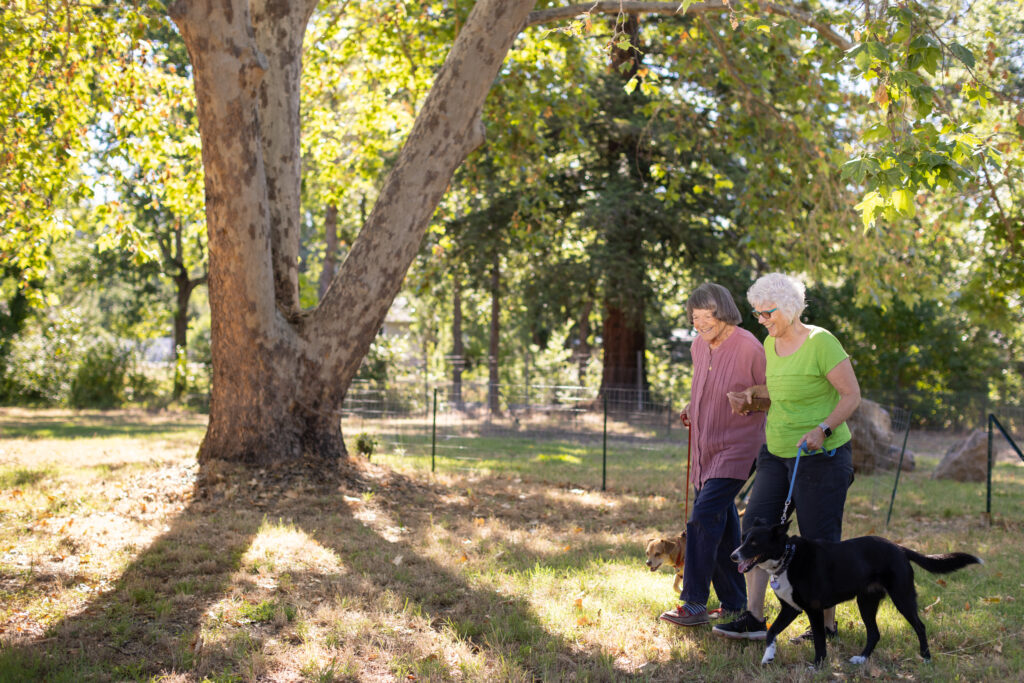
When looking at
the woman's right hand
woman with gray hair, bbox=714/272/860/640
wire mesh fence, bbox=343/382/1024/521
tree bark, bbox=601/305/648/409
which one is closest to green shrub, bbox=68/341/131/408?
wire mesh fence, bbox=343/382/1024/521

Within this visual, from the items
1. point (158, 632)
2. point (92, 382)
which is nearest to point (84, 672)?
point (158, 632)

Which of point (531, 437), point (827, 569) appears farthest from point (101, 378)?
point (827, 569)

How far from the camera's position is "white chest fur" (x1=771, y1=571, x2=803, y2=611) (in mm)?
4133

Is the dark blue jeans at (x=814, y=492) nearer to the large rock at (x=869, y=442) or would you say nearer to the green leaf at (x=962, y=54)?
the green leaf at (x=962, y=54)

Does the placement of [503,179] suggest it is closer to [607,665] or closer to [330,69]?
[330,69]

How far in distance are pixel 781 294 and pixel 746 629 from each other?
1862 mm

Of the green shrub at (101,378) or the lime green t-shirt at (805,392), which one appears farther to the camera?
the green shrub at (101,378)

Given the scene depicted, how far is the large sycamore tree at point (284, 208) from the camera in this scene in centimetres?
Result: 761

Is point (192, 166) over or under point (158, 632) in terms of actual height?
over

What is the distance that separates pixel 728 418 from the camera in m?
4.88

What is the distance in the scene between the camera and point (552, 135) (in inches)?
761

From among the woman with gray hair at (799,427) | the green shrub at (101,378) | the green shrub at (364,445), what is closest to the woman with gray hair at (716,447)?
the woman with gray hair at (799,427)

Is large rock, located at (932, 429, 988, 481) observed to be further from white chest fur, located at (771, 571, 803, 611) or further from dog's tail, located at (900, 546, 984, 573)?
white chest fur, located at (771, 571, 803, 611)

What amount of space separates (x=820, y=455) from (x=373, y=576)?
120 inches
